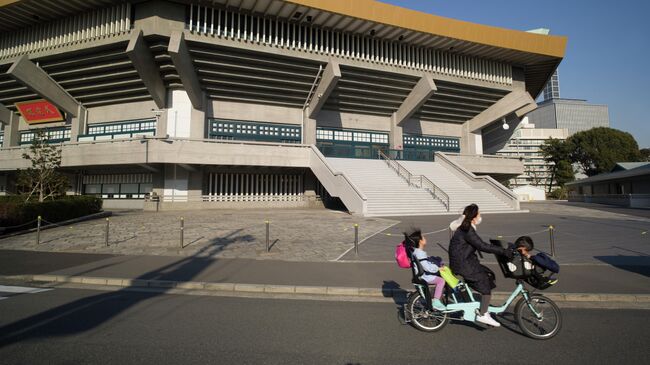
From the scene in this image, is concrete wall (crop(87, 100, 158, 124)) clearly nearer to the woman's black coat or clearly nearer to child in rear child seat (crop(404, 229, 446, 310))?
child in rear child seat (crop(404, 229, 446, 310))

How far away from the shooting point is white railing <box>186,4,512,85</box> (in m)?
24.4

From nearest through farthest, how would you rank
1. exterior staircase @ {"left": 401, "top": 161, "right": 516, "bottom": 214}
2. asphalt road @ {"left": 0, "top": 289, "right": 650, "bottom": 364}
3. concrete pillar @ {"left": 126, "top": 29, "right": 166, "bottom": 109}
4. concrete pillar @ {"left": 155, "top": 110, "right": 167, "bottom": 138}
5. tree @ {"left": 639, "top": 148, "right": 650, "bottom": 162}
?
asphalt road @ {"left": 0, "top": 289, "right": 650, "bottom": 364} < exterior staircase @ {"left": 401, "top": 161, "right": 516, "bottom": 214} < concrete pillar @ {"left": 126, "top": 29, "right": 166, "bottom": 109} < concrete pillar @ {"left": 155, "top": 110, "right": 167, "bottom": 138} < tree @ {"left": 639, "top": 148, "right": 650, "bottom": 162}

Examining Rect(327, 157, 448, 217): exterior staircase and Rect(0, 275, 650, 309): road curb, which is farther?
Rect(327, 157, 448, 217): exterior staircase

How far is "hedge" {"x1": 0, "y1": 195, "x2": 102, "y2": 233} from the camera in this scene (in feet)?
46.1

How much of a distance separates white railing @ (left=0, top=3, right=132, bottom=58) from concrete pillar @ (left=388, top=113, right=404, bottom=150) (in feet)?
78.1

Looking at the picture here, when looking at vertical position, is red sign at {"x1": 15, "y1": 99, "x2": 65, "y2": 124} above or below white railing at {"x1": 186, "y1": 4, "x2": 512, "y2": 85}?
below

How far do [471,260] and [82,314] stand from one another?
5.80 metres

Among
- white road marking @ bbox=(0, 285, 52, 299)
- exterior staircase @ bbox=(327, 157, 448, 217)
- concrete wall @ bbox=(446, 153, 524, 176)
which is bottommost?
white road marking @ bbox=(0, 285, 52, 299)

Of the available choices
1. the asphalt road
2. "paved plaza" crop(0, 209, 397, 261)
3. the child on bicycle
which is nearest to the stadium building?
"paved plaza" crop(0, 209, 397, 261)

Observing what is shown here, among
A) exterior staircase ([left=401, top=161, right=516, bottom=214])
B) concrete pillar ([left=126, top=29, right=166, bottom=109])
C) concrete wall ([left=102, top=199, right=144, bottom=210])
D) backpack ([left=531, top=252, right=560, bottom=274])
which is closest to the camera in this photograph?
backpack ([left=531, top=252, right=560, bottom=274])

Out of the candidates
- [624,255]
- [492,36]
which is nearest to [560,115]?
[492,36]

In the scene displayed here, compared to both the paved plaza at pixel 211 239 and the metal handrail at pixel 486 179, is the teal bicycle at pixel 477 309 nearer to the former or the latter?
the paved plaza at pixel 211 239

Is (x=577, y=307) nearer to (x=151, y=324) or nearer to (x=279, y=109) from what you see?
(x=151, y=324)

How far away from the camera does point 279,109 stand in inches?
1178
